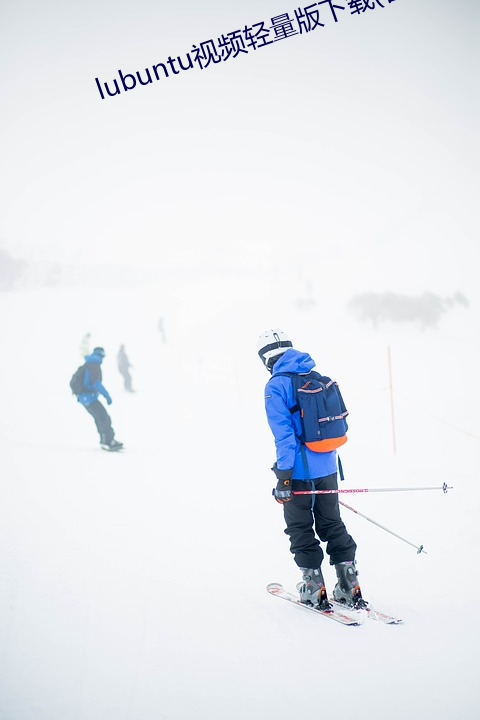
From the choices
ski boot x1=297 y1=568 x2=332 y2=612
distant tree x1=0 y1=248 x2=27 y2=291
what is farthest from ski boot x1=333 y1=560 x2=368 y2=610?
distant tree x1=0 y1=248 x2=27 y2=291

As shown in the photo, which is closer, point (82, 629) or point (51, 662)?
point (51, 662)

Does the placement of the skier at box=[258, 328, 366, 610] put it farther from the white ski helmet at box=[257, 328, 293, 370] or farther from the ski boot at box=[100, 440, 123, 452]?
the ski boot at box=[100, 440, 123, 452]

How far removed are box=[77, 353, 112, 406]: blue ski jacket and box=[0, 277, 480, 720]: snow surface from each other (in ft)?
3.91

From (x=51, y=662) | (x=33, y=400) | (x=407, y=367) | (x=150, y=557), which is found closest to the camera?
(x=51, y=662)

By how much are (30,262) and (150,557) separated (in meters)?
39.4

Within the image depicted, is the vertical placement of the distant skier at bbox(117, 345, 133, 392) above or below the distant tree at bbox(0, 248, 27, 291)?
below

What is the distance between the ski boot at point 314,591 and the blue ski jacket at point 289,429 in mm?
733

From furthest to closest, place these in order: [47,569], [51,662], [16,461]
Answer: [16,461] → [47,569] → [51,662]

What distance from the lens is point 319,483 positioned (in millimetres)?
3018

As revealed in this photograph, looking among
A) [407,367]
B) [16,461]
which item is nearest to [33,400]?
[16,461]

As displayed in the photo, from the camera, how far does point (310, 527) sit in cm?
304

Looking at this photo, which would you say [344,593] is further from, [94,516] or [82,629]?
[94,516]

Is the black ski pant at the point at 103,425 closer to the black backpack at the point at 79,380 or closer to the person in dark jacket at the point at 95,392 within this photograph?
the person in dark jacket at the point at 95,392

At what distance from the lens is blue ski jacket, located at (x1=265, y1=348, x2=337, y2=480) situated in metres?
2.90
